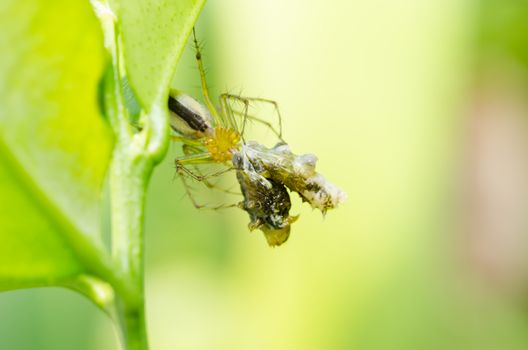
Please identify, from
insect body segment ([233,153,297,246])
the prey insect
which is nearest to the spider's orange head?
the prey insect

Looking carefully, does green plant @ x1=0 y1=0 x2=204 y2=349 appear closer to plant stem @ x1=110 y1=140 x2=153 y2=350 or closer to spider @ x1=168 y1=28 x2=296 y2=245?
plant stem @ x1=110 y1=140 x2=153 y2=350

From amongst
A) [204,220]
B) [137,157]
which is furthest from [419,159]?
[137,157]

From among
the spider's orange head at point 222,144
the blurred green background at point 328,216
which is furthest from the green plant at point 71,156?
the blurred green background at point 328,216

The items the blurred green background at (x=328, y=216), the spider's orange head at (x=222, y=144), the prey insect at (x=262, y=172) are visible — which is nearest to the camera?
the prey insect at (x=262, y=172)

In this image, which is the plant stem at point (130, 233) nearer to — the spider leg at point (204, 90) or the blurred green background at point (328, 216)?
the spider leg at point (204, 90)

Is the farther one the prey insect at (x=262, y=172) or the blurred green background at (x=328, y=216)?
the blurred green background at (x=328, y=216)

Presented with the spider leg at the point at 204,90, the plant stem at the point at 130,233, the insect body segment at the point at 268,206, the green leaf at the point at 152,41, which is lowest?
the plant stem at the point at 130,233

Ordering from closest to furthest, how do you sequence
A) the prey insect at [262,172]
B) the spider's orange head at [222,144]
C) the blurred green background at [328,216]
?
1. the prey insect at [262,172]
2. the spider's orange head at [222,144]
3. the blurred green background at [328,216]
